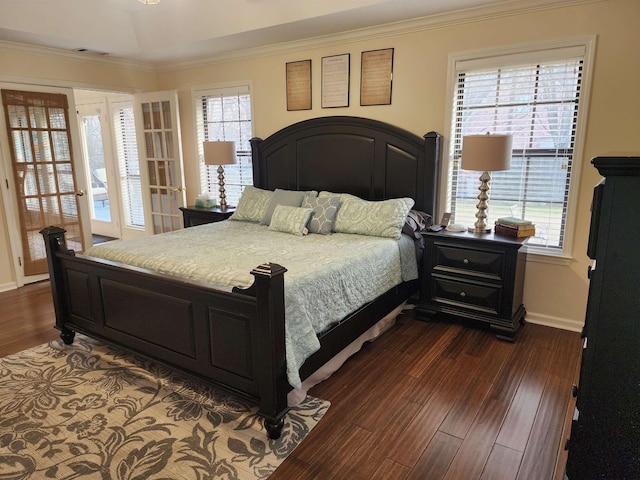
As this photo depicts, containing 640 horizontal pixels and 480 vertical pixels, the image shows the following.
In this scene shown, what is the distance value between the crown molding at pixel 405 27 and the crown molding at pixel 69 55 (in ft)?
2.75

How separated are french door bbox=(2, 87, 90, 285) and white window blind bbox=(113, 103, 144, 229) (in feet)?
4.40

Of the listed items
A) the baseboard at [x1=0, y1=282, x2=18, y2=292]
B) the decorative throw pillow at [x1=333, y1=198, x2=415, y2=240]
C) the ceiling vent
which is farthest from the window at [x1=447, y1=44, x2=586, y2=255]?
the baseboard at [x1=0, y1=282, x2=18, y2=292]

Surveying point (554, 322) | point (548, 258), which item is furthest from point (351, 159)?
point (554, 322)

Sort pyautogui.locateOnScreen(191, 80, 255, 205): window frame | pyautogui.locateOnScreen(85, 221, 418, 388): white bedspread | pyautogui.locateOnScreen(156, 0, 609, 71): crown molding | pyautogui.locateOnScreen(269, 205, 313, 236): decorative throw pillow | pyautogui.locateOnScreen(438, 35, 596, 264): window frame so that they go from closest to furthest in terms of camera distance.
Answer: pyautogui.locateOnScreen(85, 221, 418, 388): white bedspread < pyautogui.locateOnScreen(438, 35, 596, 264): window frame < pyautogui.locateOnScreen(156, 0, 609, 71): crown molding < pyautogui.locateOnScreen(269, 205, 313, 236): decorative throw pillow < pyautogui.locateOnScreen(191, 80, 255, 205): window frame

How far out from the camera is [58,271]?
3029mm

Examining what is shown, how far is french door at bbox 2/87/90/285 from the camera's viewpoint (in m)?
4.33

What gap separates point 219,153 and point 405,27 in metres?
2.26

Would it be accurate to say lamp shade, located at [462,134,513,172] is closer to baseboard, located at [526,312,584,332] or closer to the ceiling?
the ceiling

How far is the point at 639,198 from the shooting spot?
124 centimetres

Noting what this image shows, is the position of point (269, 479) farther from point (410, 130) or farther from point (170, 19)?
point (170, 19)

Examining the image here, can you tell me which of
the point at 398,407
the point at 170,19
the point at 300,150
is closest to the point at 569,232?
the point at 398,407

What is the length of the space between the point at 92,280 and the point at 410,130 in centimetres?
284

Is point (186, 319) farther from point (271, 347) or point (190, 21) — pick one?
point (190, 21)

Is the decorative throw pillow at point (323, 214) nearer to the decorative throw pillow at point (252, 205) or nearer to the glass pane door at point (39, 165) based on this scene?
the decorative throw pillow at point (252, 205)
